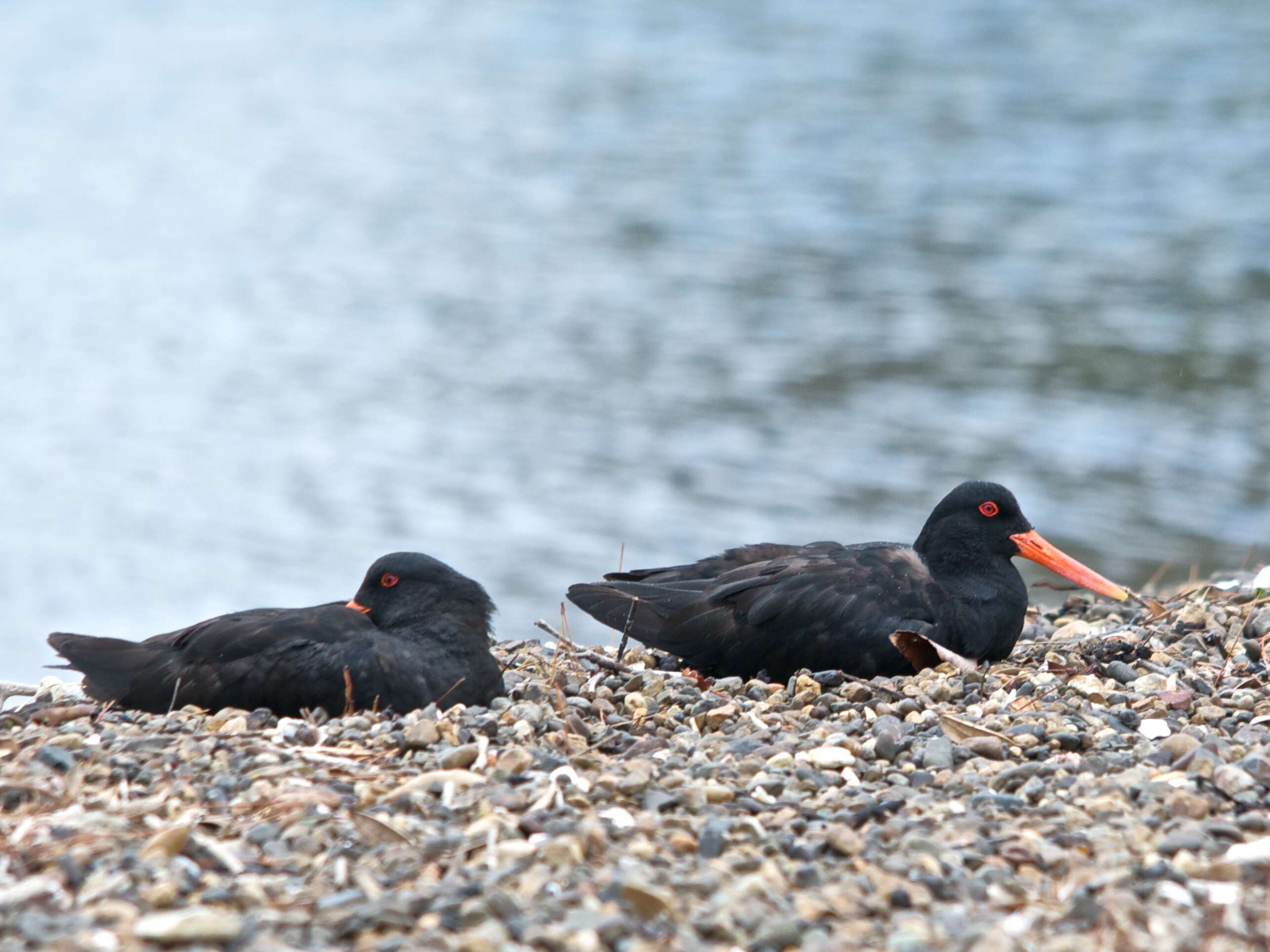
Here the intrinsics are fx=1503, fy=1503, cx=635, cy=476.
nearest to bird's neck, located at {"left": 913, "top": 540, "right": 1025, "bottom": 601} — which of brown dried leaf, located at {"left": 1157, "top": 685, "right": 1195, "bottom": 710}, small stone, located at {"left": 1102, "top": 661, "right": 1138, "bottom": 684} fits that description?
small stone, located at {"left": 1102, "top": 661, "right": 1138, "bottom": 684}

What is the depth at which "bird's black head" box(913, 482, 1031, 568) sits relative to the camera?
6.41 metres

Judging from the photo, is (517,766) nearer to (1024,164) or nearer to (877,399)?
(877,399)

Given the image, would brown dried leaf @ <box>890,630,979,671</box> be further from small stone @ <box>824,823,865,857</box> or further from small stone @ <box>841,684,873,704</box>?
small stone @ <box>824,823,865,857</box>

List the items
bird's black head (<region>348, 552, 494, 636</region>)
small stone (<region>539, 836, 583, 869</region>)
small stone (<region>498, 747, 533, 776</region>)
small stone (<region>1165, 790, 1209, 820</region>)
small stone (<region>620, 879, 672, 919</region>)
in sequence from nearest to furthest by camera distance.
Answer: small stone (<region>620, 879, 672, 919</region>)
small stone (<region>539, 836, 583, 869</region>)
small stone (<region>1165, 790, 1209, 820</region>)
small stone (<region>498, 747, 533, 776</region>)
bird's black head (<region>348, 552, 494, 636</region>)

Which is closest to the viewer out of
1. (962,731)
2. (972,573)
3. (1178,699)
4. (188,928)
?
(188,928)

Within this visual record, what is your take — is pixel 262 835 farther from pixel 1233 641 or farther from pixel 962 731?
pixel 1233 641

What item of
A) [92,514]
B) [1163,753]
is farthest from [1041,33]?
[1163,753]

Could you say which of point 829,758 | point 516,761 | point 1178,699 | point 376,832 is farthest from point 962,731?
point 376,832

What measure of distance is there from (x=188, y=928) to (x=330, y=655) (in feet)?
6.63

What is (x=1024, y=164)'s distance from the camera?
21.0 meters

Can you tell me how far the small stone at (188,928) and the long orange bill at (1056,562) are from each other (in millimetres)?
4167

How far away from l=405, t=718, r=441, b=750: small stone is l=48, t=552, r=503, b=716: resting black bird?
53 cm

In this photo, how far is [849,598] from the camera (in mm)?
5934

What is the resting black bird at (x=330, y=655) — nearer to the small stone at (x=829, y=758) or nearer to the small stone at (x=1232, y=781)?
the small stone at (x=829, y=758)
